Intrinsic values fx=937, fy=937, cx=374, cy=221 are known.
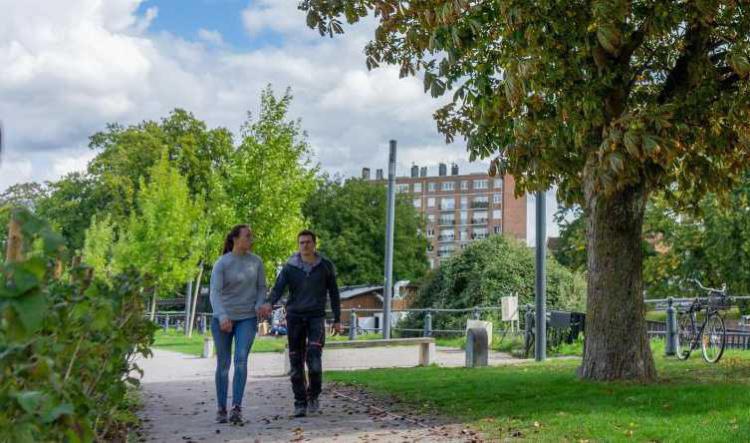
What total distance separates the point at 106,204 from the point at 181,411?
45.0 meters

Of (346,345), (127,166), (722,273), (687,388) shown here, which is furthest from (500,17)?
(127,166)

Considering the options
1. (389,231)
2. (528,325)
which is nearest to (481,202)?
(389,231)

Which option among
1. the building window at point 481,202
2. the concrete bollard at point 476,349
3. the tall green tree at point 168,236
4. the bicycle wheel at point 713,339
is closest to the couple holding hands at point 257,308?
the concrete bollard at point 476,349

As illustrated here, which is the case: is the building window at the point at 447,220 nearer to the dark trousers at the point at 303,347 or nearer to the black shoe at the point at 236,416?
the dark trousers at the point at 303,347

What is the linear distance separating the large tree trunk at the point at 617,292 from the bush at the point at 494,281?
59.3ft

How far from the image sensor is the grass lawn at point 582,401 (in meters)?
7.98

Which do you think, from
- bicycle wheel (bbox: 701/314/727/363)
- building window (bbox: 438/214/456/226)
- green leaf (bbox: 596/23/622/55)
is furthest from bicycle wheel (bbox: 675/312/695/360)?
building window (bbox: 438/214/456/226)

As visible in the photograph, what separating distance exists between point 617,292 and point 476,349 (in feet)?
16.7

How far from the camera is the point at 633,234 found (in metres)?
11.7

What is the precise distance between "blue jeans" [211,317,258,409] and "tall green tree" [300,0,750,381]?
136 inches

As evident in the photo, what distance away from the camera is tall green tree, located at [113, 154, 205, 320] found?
129 feet

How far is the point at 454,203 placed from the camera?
146875 mm

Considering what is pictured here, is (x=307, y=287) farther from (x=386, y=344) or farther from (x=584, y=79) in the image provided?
(x=386, y=344)

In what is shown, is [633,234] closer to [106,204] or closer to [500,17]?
[500,17]
